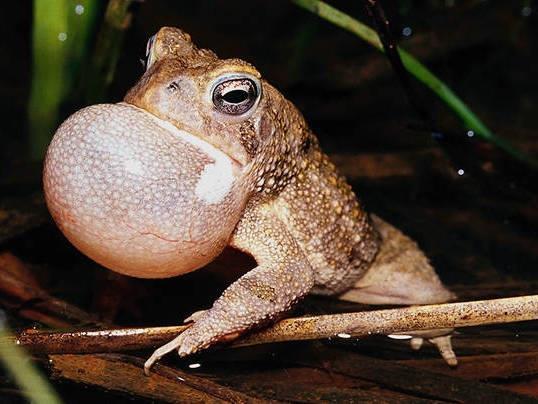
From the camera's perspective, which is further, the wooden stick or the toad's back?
the toad's back

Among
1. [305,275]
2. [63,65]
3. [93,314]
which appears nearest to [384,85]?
[63,65]

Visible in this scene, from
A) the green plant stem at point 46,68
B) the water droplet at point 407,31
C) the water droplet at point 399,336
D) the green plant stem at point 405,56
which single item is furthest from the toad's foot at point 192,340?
the water droplet at point 407,31

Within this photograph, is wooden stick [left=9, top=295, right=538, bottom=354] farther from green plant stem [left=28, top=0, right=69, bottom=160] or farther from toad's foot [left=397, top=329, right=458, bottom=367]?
green plant stem [left=28, top=0, right=69, bottom=160]

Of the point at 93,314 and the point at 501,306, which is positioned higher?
the point at 501,306

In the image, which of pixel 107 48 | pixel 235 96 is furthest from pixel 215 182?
pixel 107 48

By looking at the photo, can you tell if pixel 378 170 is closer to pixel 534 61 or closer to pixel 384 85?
pixel 384 85

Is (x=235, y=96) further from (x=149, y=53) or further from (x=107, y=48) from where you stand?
(x=107, y=48)

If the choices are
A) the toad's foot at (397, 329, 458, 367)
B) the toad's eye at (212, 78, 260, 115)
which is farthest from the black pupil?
the toad's foot at (397, 329, 458, 367)
